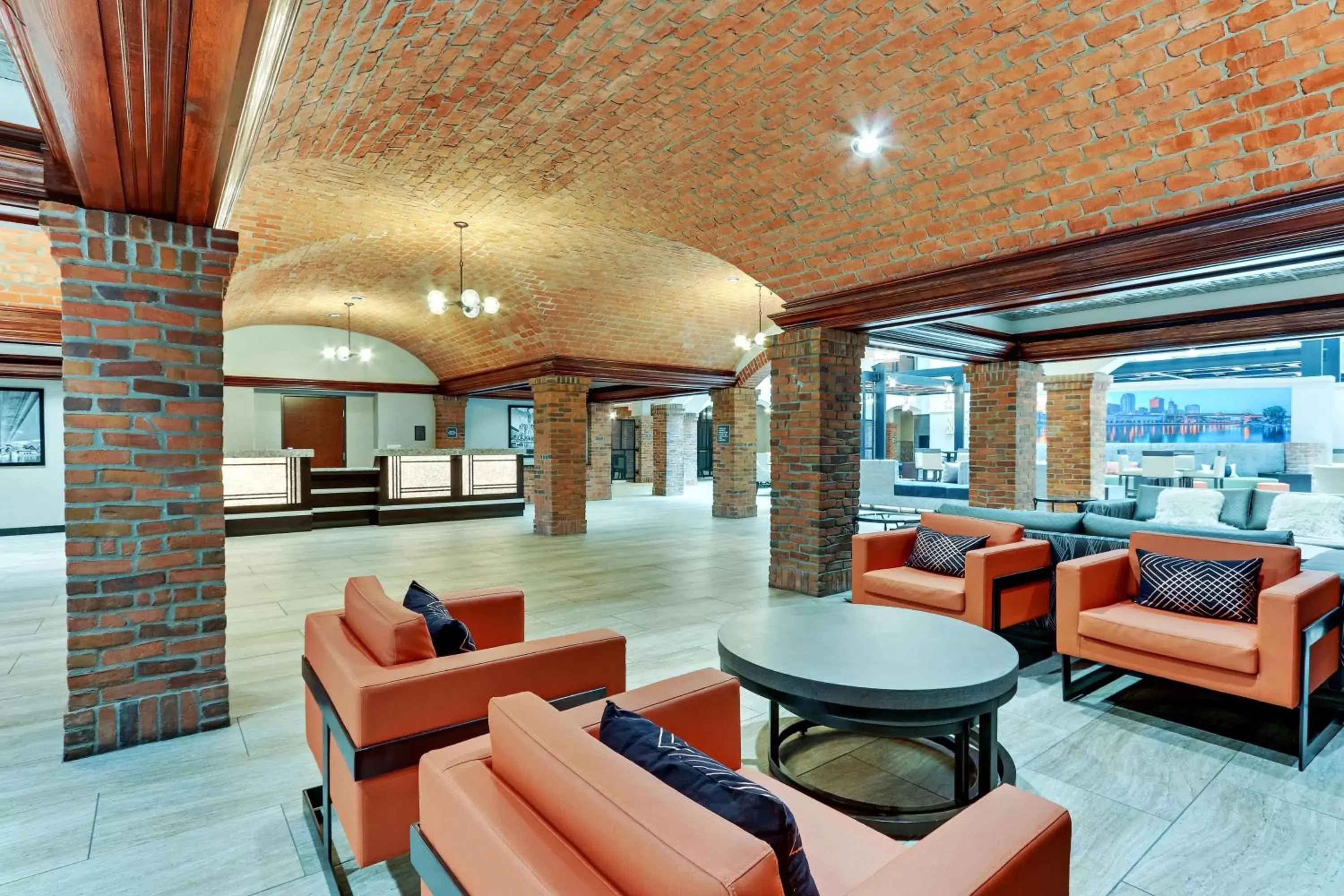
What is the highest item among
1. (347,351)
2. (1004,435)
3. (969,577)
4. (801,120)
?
(801,120)

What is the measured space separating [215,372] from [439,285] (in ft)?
20.4

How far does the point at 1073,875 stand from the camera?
2.04m

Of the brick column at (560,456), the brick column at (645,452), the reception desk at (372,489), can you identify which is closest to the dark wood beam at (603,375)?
the brick column at (560,456)

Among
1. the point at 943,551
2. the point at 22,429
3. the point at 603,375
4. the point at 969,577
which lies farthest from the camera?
the point at 603,375

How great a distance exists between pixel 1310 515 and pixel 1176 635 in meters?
5.10

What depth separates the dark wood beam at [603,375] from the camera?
9.72 m

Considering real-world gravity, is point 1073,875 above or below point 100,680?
below

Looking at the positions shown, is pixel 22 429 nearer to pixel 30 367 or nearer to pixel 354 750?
pixel 30 367

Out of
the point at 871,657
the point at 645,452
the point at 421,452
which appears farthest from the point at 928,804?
the point at 645,452

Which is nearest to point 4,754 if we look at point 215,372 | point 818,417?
point 215,372

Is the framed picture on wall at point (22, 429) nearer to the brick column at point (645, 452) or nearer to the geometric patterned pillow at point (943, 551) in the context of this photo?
the geometric patterned pillow at point (943, 551)

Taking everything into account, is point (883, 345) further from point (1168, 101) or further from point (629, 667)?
point (629, 667)

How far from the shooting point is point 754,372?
1164cm

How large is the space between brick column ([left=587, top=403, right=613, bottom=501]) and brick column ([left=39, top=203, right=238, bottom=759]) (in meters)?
11.6
